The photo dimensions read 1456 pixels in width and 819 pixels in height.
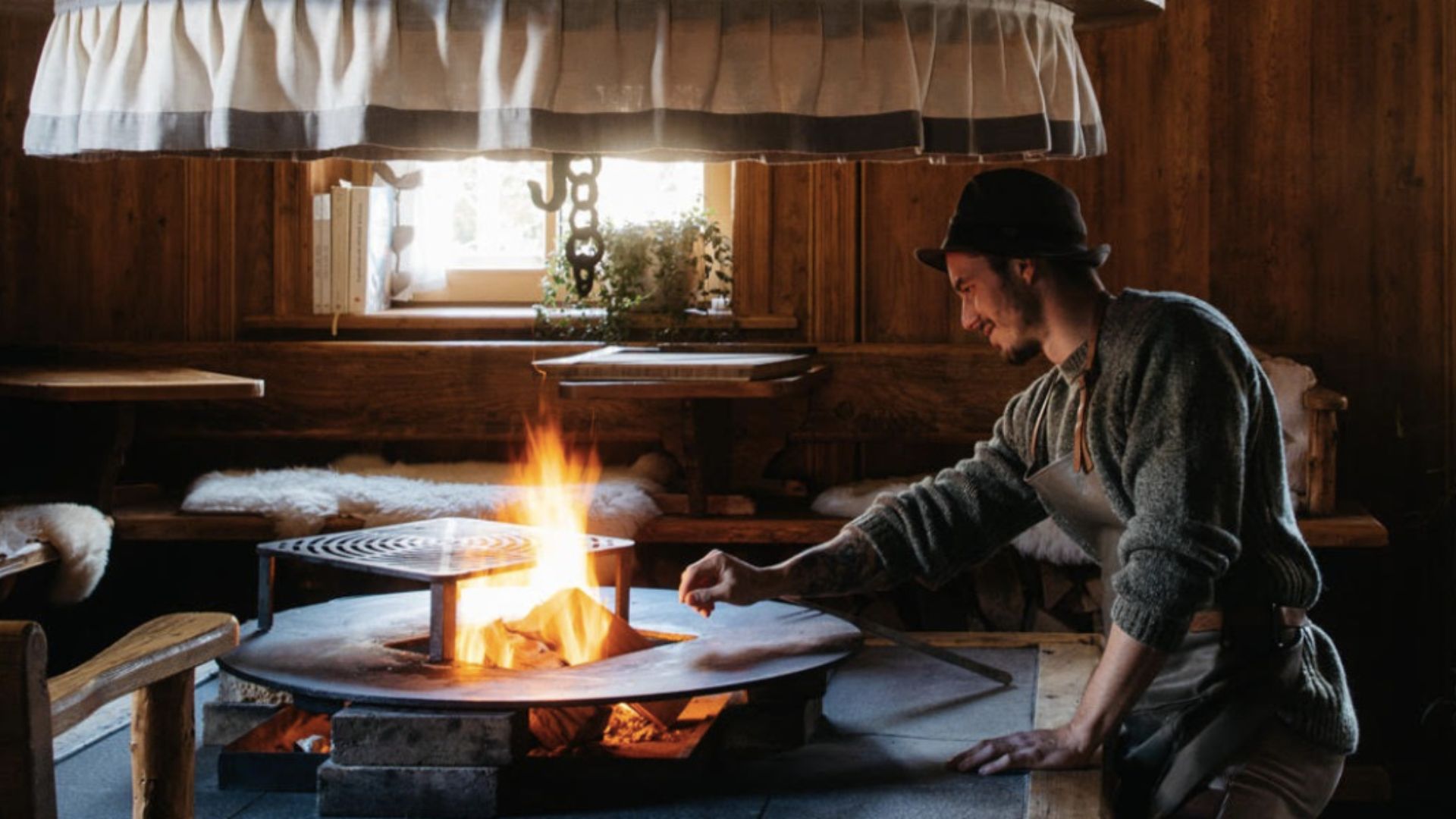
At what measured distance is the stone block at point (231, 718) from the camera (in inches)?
114

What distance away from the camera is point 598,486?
16.7 feet

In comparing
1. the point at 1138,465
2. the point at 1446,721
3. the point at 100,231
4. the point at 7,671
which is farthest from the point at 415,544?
the point at 1446,721

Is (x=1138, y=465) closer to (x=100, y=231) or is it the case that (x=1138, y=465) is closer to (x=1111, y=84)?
(x=1111, y=84)

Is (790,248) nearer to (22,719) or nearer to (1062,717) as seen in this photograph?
(1062,717)

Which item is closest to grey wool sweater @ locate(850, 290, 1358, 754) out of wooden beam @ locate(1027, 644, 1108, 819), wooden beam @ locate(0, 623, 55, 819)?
wooden beam @ locate(1027, 644, 1108, 819)

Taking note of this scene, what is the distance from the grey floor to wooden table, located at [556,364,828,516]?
1560mm

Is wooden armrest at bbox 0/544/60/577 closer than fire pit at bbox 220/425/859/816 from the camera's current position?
No

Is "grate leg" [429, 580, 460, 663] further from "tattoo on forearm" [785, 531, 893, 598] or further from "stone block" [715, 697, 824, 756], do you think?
"tattoo on forearm" [785, 531, 893, 598]

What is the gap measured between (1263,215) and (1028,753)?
10.9ft

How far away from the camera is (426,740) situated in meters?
2.50

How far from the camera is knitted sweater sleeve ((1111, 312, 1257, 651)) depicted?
7.86 feet

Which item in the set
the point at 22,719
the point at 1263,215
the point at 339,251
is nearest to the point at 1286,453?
the point at 1263,215

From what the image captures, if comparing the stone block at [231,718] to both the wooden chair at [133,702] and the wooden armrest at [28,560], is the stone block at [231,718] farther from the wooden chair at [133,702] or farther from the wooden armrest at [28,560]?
the wooden armrest at [28,560]

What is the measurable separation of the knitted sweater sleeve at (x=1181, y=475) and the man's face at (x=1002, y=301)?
9.3 inches
